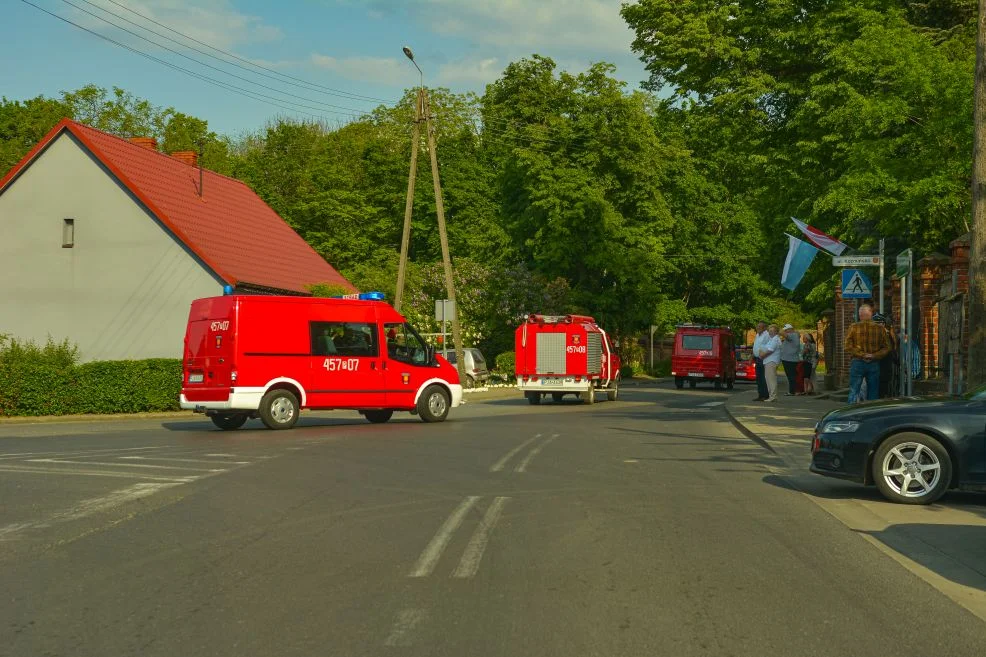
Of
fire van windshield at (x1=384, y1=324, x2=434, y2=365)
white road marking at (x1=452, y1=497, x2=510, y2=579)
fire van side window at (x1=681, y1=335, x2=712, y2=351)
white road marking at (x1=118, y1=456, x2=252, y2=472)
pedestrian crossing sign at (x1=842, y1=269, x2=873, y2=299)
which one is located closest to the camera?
white road marking at (x1=452, y1=497, x2=510, y2=579)

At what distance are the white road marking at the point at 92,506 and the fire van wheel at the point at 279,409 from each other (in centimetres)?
872

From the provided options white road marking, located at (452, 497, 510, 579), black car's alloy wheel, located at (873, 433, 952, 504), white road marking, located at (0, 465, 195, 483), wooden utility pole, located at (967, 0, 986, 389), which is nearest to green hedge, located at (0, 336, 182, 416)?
white road marking, located at (0, 465, 195, 483)

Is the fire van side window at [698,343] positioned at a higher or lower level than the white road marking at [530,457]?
higher

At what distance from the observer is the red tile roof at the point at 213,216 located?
3656 centimetres

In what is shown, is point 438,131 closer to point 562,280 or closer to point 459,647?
point 562,280

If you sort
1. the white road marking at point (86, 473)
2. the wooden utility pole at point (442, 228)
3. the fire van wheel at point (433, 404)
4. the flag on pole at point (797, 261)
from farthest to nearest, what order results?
the wooden utility pole at point (442, 228)
the flag on pole at point (797, 261)
the fire van wheel at point (433, 404)
the white road marking at point (86, 473)

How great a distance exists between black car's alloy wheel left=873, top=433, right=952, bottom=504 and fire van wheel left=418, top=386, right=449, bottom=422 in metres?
13.1

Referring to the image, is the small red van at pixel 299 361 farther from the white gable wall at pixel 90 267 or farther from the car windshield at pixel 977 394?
the white gable wall at pixel 90 267

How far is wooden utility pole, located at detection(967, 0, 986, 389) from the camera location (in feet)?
43.6

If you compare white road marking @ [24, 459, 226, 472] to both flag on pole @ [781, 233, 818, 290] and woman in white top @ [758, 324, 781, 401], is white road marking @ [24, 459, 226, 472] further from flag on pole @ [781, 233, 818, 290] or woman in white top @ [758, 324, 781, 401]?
woman in white top @ [758, 324, 781, 401]

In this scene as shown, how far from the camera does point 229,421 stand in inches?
874

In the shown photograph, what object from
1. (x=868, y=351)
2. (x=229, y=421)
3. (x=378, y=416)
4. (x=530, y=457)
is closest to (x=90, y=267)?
(x=378, y=416)

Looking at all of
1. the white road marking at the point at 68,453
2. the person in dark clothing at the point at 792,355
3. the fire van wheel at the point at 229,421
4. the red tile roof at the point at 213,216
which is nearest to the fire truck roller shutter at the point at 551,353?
the person in dark clothing at the point at 792,355

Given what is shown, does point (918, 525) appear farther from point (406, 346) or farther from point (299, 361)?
point (406, 346)
